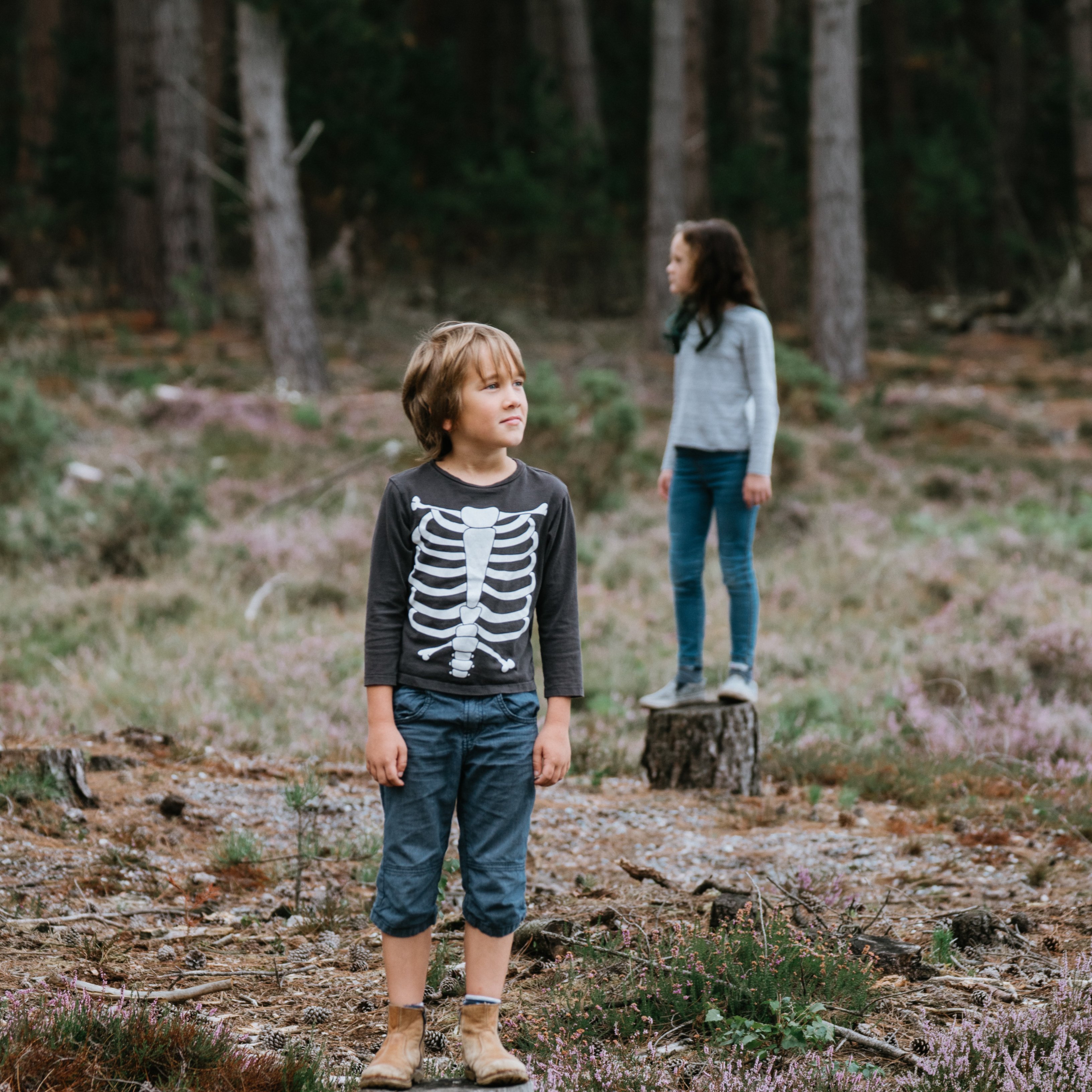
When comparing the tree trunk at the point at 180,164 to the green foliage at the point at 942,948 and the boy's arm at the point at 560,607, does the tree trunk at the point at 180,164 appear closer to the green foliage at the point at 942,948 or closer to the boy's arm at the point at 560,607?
the boy's arm at the point at 560,607

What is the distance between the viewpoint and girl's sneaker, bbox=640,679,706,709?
547 centimetres

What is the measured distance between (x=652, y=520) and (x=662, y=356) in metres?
8.08

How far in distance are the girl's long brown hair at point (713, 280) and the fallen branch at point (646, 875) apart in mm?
2259

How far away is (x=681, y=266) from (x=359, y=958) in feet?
9.99

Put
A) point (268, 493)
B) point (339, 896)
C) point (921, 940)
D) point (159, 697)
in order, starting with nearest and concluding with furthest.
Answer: point (921, 940), point (339, 896), point (159, 697), point (268, 493)

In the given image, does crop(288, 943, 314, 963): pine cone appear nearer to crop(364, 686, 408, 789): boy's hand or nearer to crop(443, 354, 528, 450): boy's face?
crop(364, 686, 408, 789): boy's hand

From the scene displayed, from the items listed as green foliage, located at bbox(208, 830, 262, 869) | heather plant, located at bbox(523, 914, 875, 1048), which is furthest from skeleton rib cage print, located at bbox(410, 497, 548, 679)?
green foliage, located at bbox(208, 830, 262, 869)

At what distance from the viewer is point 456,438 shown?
10.0 ft

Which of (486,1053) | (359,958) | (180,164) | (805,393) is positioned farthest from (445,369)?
(180,164)

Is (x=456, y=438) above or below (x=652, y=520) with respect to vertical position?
above

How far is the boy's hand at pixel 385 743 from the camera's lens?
2.87 m

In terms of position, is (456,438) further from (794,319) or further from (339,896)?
(794,319)

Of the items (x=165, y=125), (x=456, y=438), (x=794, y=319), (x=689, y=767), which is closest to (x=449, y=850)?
(x=689, y=767)

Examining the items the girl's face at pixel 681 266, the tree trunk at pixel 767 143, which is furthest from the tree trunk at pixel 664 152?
the girl's face at pixel 681 266
